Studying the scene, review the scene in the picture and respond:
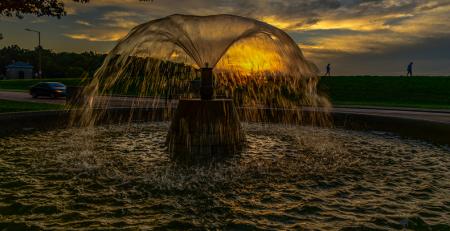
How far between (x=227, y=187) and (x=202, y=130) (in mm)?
3537

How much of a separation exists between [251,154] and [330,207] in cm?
420

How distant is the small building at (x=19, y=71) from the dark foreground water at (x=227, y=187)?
11133 centimetres

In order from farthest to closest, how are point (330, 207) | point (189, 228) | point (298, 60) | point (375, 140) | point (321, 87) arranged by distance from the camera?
point (321, 87)
point (375, 140)
point (298, 60)
point (330, 207)
point (189, 228)

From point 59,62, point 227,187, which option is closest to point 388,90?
point 227,187

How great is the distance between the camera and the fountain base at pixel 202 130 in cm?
986

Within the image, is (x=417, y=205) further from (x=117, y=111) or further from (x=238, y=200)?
(x=117, y=111)

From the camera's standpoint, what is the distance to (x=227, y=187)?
6.54m

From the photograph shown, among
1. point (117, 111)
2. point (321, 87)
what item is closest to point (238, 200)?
point (117, 111)

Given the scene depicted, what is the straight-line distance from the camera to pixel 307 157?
9.32 m

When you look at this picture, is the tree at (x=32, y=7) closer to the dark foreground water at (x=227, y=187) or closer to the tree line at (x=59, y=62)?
the dark foreground water at (x=227, y=187)

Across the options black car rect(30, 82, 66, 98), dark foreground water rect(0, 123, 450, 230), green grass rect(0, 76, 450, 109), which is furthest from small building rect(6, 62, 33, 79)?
dark foreground water rect(0, 123, 450, 230)

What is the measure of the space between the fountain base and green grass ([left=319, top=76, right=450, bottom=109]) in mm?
24876

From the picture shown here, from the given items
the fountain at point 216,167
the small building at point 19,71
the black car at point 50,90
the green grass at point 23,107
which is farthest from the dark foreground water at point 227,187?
the small building at point 19,71

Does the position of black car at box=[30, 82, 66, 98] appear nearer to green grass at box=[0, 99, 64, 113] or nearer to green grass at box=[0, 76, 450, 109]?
green grass at box=[0, 99, 64, 113]
